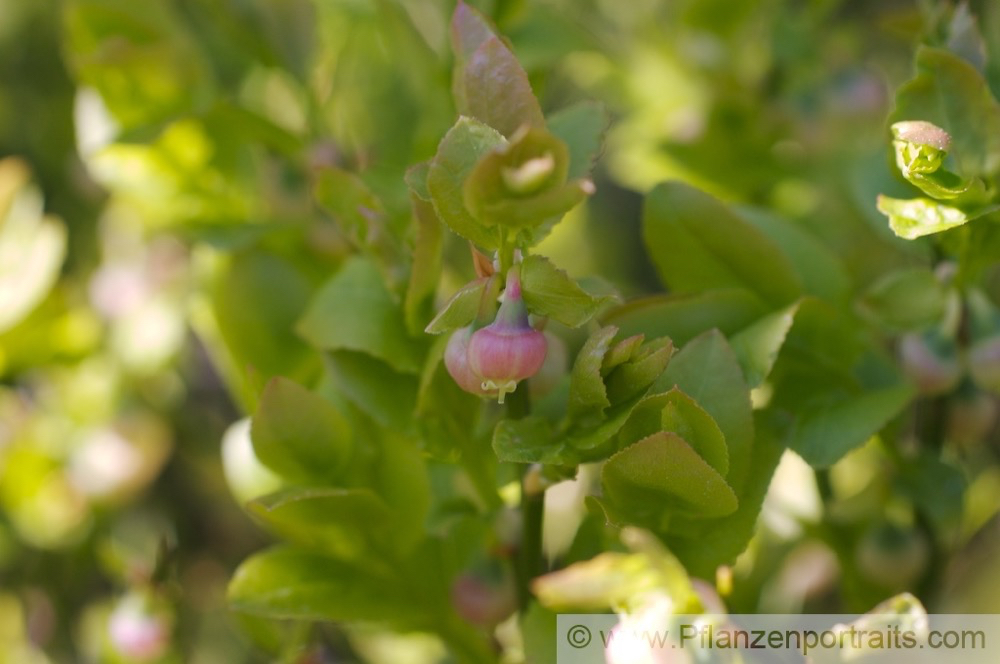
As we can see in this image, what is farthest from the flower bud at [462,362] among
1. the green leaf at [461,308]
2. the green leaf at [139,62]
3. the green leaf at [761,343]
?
the green leaf at [139,62]

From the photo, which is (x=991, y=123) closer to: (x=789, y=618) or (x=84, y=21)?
(x=789, y=618)

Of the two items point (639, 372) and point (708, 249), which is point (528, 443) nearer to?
point (639, 372)

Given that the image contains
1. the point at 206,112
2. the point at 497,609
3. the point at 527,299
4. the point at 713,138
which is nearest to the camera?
the point at 527,299

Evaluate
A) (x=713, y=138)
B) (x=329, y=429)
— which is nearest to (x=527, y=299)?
(x=329, y=429)

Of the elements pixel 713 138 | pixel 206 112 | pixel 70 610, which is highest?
pixel 206 112

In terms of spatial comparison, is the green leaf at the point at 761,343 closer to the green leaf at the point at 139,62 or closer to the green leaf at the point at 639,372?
the green leaf at the point at 639,372

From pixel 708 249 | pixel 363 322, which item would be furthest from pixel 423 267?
pixel 708 249
